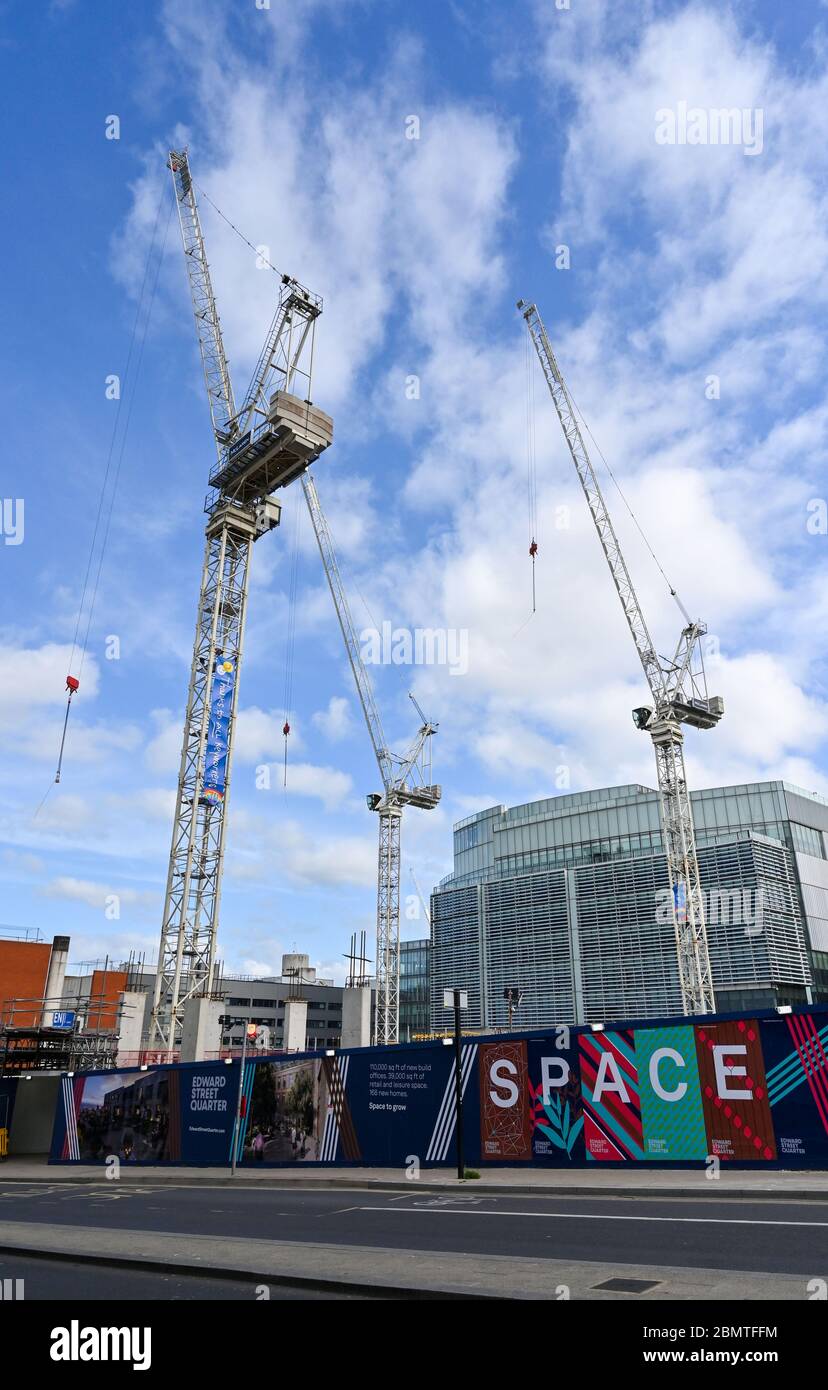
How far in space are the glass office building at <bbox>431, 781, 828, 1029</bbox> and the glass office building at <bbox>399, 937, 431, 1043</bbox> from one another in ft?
33.3

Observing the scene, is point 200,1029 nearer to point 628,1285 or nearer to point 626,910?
point 628,1285

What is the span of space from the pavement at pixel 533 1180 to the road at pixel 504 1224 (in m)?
0.38

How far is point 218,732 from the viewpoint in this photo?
165 ft

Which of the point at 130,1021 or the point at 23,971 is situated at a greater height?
the point at 23,971

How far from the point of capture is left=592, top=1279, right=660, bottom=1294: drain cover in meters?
7.93

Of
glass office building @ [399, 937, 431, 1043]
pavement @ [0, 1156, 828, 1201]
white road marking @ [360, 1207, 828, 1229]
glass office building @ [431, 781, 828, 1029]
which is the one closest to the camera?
white road marking @ [360, 1207, 828, 1229]

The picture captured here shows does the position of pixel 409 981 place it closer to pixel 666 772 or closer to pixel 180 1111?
pixel 666 772

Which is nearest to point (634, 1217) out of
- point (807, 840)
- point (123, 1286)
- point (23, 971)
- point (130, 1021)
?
point (123, 1286)

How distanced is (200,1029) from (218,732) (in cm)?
1580

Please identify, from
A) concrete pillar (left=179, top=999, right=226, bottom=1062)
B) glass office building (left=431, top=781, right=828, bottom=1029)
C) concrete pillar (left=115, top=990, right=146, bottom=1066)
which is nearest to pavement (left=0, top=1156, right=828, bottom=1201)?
concrete pillar (left=179, top=999, right=226, bottom=1062)

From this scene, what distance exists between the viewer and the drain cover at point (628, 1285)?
312 inches

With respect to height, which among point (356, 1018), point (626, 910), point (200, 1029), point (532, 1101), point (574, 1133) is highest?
point (626, 910)

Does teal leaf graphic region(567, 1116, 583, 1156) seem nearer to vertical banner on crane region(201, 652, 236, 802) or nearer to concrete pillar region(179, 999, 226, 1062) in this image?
concrete pillar region(179, 999, 226, 1062)
